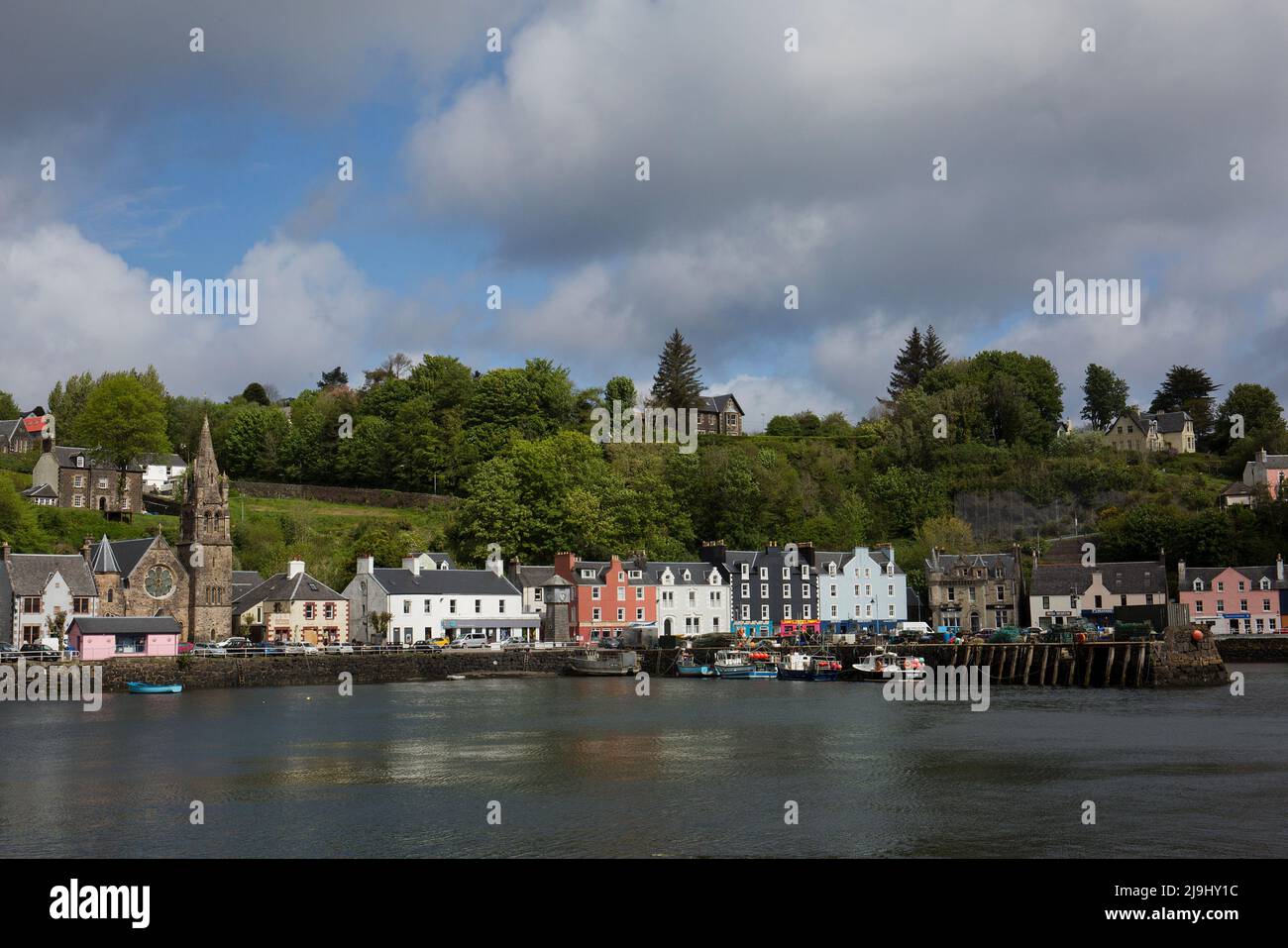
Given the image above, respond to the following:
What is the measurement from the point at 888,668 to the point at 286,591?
130ft

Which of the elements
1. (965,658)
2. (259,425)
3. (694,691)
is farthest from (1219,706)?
(259,425)

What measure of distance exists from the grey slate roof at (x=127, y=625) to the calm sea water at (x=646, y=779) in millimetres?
10066

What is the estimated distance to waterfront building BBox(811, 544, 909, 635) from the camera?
100875 mm

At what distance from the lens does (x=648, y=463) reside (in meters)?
108

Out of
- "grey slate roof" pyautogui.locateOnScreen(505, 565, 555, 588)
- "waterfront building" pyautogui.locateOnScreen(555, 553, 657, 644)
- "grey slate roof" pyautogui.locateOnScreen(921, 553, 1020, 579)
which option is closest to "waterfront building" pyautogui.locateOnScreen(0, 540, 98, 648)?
"grey slate roof" pyautogui.locateOnScreen(505, 565, 555, 588)

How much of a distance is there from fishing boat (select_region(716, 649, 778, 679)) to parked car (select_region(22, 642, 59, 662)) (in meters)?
39.8

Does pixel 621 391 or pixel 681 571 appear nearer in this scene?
pixel 681 571

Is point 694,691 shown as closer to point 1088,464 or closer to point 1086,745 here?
point 1086,745

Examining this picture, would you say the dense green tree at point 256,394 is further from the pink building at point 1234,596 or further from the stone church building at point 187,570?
the pink building at point 1234,596

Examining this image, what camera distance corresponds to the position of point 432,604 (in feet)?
282

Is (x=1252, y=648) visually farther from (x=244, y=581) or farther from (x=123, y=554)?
(x=123, y=554)

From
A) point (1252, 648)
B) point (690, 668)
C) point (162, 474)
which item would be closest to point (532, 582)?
point (690, 668)

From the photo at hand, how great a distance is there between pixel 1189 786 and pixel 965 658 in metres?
43.0

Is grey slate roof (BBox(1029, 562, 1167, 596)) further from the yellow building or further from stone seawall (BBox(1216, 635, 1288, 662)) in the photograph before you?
the yellow building
